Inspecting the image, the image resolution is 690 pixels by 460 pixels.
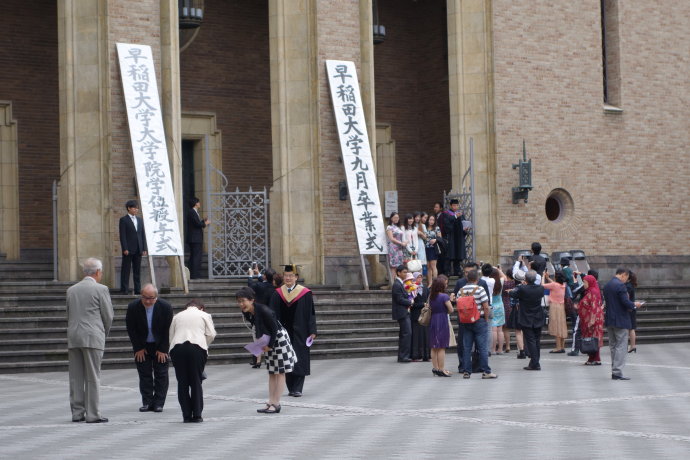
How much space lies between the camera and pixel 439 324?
1662 cm

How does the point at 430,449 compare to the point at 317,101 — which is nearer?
the point at 430,449

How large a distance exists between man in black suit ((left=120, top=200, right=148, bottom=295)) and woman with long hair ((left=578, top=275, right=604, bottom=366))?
6845 mm

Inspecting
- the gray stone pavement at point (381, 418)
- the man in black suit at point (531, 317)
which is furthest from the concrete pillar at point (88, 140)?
the man in black suit at point (531, 317)

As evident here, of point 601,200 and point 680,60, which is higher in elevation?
point 680,60

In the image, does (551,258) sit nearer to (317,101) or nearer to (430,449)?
(317,101)

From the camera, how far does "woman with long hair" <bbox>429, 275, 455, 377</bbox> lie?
1656cm

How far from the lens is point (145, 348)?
13141 millimetres

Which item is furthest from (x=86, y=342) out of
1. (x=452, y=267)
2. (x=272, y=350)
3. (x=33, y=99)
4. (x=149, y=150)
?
(x=33, y=99)

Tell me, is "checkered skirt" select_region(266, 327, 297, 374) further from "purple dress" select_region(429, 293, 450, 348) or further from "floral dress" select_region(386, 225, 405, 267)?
"floral dress" select_region(386, 225, 405, 267)

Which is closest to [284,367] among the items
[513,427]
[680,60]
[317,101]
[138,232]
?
[513,427]

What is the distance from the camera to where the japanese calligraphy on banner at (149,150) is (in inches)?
806

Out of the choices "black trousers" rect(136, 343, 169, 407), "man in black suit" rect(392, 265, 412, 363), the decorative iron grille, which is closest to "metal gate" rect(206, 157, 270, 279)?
the decorative iron grille

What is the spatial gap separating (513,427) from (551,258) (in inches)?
584

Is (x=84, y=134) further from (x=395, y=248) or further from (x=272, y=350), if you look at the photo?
(x=272, y=350)
